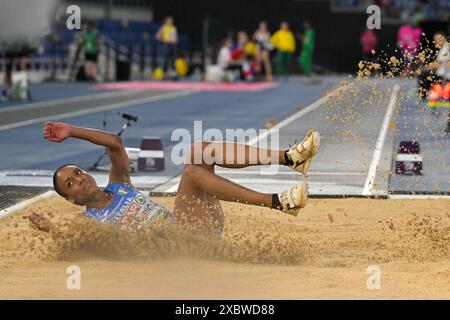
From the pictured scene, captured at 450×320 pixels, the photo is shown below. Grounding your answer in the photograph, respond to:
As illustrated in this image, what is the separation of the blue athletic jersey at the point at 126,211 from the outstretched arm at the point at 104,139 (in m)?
0.11

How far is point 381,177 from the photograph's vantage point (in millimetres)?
14039

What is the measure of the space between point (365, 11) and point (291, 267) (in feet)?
160

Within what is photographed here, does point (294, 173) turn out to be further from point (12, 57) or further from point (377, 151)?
point (12, 57)

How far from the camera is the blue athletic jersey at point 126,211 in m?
8.59

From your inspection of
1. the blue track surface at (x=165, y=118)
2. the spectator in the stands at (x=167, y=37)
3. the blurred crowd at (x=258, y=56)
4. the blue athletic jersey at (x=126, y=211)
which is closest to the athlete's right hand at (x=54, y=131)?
the blue athletic jersey at (x=126, y=211)

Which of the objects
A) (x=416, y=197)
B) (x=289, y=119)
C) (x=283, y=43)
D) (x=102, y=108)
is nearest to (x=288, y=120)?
(x=289, y=119)

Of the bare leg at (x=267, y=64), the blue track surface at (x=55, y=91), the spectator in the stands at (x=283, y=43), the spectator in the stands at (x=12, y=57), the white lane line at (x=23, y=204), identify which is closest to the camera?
the white lane line at (x=23, y=204)

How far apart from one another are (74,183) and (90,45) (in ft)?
106

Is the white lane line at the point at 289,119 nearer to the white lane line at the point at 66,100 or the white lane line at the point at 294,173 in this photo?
the white lane line at the point at 294,173

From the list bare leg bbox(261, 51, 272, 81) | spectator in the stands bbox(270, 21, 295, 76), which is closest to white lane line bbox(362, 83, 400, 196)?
bare leg bbox(261, 51, 272, 81)

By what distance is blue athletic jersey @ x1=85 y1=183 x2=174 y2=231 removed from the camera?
859 cm

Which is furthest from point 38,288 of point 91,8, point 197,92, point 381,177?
point 91,8

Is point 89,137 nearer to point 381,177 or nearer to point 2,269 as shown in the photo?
point 2,269

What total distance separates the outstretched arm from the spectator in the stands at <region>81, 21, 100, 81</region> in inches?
1251
